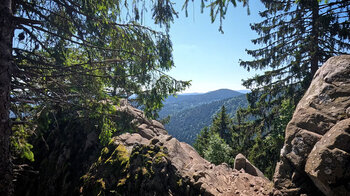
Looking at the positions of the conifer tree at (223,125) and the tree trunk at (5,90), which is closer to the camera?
the tree trunk at (5,90)

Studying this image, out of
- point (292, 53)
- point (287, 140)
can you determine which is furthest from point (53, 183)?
point (292, 53)

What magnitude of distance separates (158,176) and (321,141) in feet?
17.0

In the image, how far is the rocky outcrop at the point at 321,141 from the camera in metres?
4.04

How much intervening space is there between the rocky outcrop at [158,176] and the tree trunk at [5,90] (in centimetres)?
293

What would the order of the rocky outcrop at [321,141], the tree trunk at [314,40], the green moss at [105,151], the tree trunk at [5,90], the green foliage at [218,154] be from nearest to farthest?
1. the tree trunk at [5,90]
2. the rocky outcrop at [321,141]
3. the green moss at [105,151]
4. the tree trunk at [314,40]
5. the green foliage at [218,154]

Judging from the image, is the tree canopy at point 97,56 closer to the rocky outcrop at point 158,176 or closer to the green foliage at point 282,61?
the rocky outcrop at point 158,176

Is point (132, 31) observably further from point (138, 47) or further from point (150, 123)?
point (150, 123)

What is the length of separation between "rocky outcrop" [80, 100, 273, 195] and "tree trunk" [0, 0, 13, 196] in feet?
9.63

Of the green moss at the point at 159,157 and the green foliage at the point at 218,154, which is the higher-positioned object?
the green moss at the point at 159,157

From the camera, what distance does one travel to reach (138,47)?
6.52 m

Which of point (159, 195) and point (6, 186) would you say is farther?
point (159, 195)

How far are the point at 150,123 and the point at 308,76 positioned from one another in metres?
11.8

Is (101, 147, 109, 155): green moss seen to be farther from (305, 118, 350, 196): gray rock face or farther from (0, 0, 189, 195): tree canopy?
(305, 118, 350, 196): gray rock face

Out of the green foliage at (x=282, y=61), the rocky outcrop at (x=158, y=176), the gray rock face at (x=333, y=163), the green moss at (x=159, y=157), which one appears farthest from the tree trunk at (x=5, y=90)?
the green foliage at (x=282, y=61)
